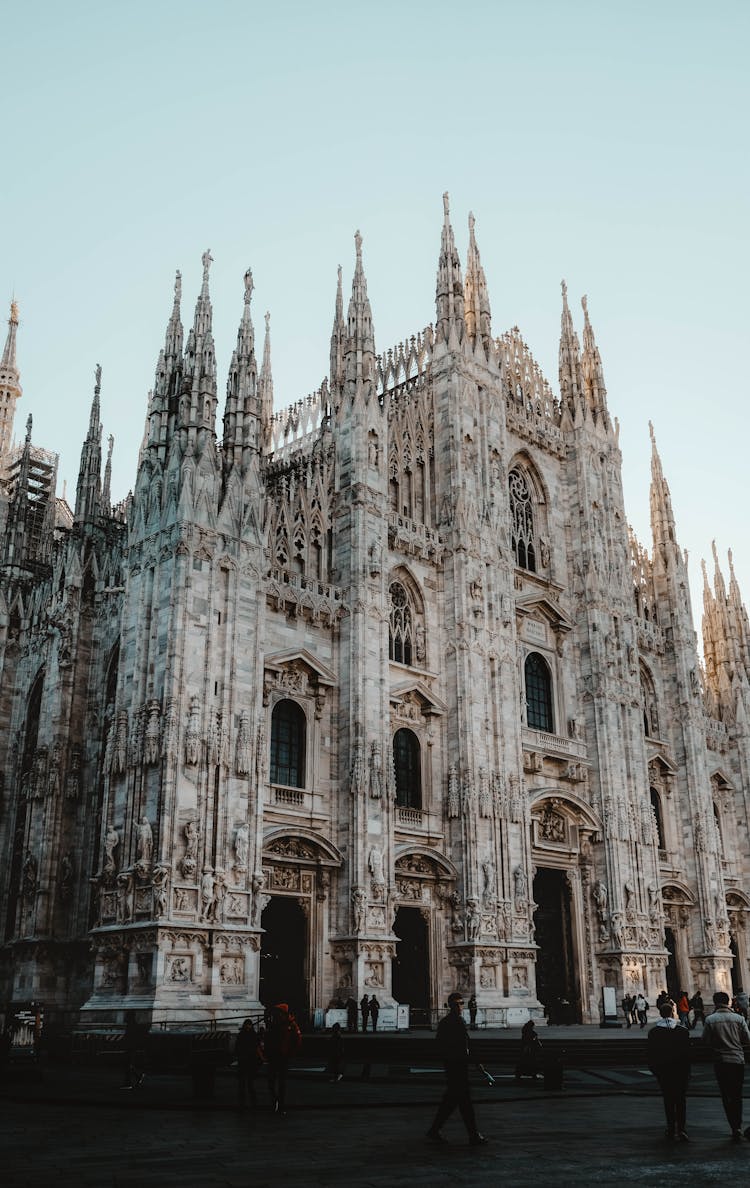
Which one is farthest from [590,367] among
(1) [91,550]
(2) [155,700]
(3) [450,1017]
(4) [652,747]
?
(3) [450,1017]

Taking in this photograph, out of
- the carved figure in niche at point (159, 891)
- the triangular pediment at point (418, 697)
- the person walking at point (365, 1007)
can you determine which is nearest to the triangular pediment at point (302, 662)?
the triangular pediment at point (418, 697)

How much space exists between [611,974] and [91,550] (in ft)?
76.7

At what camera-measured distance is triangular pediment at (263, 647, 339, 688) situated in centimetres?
3080

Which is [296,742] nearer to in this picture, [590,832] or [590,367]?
[590,832]

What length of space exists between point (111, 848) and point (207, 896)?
8.88 ft

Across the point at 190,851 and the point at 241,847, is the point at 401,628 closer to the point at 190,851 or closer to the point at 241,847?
the point at 241,847

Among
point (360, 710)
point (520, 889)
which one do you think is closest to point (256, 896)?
point (360, 710)

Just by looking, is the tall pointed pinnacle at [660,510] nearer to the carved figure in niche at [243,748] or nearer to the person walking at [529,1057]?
the carved figure in niche at [243,748]

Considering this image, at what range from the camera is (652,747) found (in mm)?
45125

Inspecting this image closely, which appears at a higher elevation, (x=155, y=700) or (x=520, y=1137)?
(x=155, y=700)

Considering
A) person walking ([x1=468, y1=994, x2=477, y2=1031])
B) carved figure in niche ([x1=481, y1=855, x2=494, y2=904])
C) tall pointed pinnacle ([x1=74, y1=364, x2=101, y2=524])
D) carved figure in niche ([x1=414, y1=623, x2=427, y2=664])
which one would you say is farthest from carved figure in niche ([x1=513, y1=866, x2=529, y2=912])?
tall pointed pinnacle ([x1=74, y1=364, x2=101, y2=524])

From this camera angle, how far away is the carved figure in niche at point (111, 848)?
26531 millimetres

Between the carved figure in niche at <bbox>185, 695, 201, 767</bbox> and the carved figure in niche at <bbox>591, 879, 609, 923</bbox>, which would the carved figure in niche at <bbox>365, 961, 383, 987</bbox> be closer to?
the carved figure in niche at <bbox>185, 695, 201, 767</bbox>

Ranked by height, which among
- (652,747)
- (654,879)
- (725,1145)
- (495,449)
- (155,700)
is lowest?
(725,1145)
